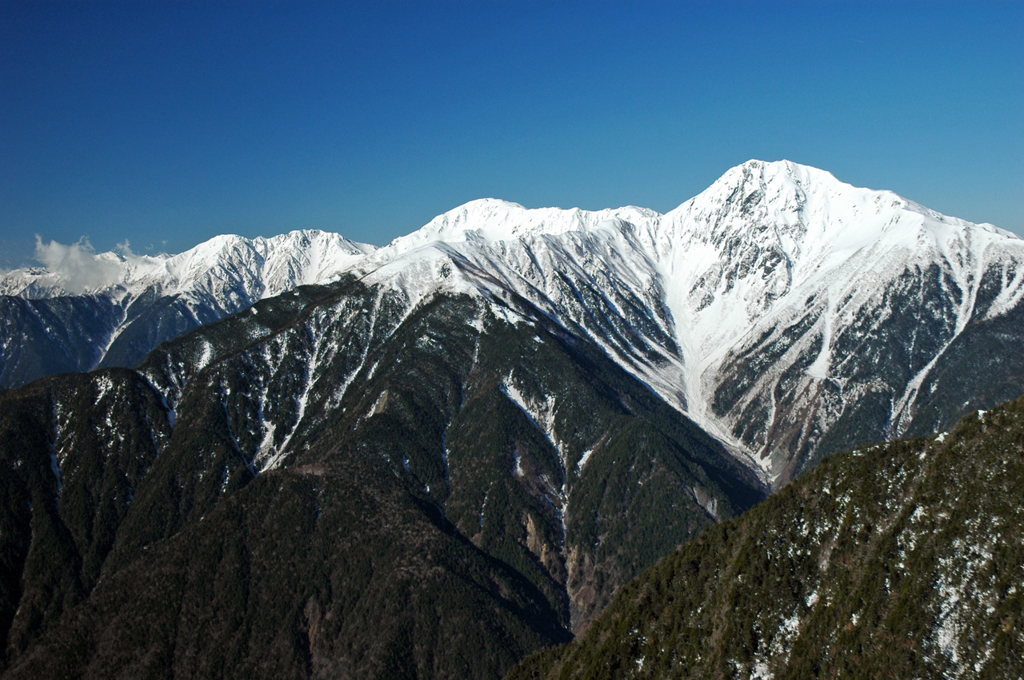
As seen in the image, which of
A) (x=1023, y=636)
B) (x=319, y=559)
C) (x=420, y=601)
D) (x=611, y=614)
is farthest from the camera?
(x=319, y=559)

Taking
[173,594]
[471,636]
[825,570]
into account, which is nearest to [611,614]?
[825,570]

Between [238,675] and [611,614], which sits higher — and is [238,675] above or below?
below

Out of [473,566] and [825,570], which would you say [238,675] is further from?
[825,570]

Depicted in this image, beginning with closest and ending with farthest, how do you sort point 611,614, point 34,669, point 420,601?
point 611,614 → point 34,669 → point 420,601

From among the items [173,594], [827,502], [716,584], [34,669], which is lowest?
[34,669]

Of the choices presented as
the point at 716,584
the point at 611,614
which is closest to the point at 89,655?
the point at 611,614

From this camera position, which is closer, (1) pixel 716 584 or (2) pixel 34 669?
(1) pixel 716 584
